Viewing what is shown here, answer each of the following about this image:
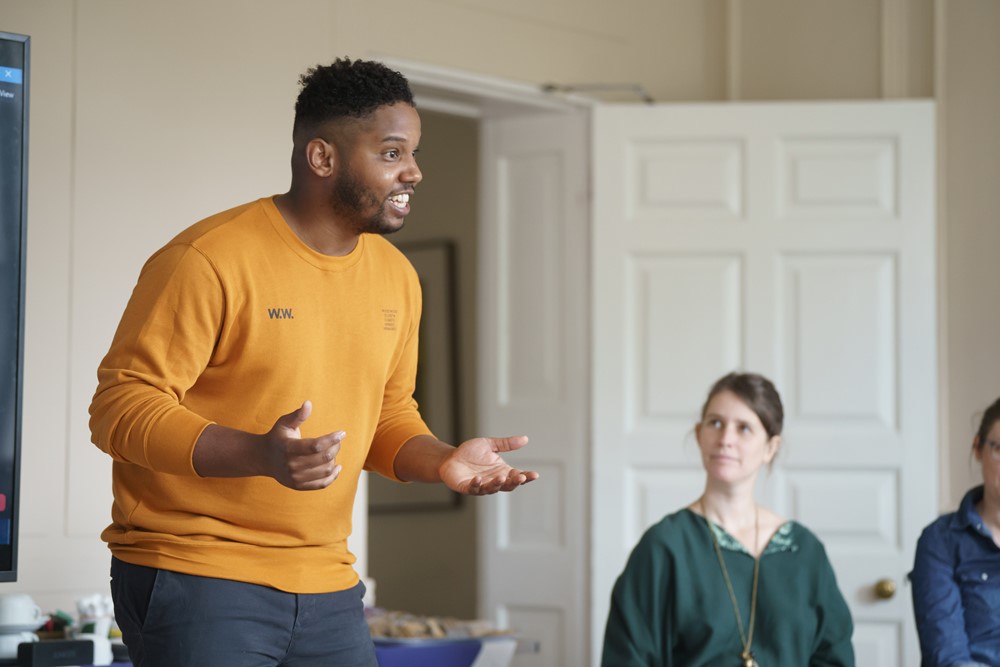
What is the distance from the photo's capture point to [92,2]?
3512 millimetres

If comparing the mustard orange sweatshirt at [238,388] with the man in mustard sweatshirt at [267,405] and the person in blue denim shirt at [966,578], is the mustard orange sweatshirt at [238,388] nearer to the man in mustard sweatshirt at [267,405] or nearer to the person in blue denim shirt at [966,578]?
the man in mustard sweatshirt at [267,405]

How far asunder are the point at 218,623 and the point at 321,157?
62 cm

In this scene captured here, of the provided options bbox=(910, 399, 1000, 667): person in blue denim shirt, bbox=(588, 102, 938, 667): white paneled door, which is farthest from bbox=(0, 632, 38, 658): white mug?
bbox=(588, 102, 938, 667): white paneled door

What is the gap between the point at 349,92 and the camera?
179 cm

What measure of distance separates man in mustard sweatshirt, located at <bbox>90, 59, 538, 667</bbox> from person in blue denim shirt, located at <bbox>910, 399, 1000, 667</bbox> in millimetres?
1432

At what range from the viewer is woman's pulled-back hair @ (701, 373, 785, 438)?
303 centimetres

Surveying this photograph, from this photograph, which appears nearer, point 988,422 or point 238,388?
point 238,388

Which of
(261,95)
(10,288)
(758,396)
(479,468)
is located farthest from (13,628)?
(261,95)

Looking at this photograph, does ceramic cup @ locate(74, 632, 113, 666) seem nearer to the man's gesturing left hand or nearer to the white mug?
the white mug

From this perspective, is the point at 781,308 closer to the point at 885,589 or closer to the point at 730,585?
the point at 885,589

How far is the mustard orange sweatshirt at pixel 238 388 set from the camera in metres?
1.64

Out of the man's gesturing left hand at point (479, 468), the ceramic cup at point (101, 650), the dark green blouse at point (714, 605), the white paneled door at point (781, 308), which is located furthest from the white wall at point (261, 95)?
the man's gesturing left hand at point (479, 468)

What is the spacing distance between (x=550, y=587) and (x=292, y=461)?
10.4 ft

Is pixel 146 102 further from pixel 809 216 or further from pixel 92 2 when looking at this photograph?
pixel 809 216
